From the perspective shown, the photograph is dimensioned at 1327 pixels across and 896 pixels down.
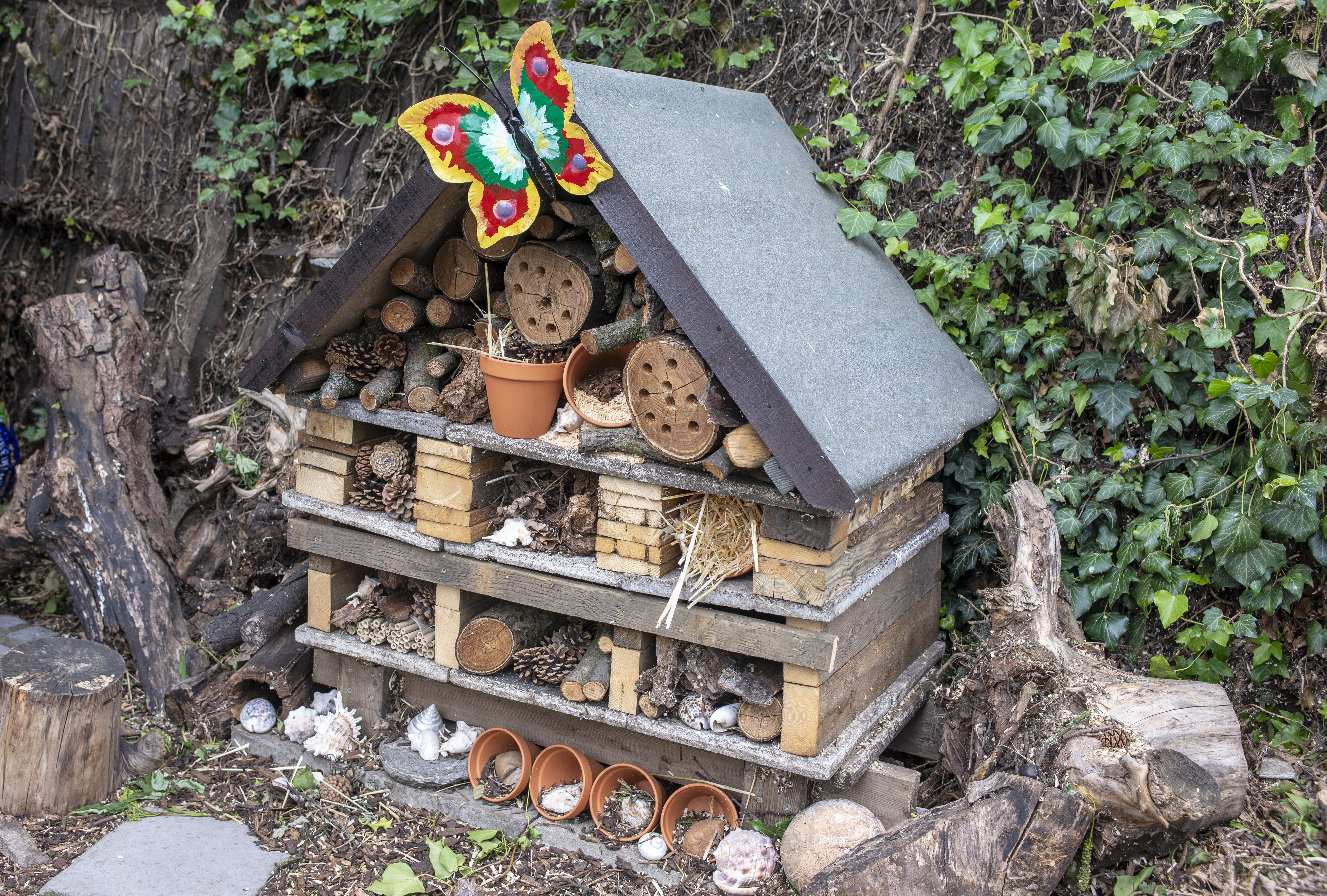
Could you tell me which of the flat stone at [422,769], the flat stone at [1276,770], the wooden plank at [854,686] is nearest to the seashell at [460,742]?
the flat stone at [422,769]

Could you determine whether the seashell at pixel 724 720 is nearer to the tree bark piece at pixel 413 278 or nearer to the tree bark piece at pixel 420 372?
the tree bark piece at pixel 420 372

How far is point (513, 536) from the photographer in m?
3.68

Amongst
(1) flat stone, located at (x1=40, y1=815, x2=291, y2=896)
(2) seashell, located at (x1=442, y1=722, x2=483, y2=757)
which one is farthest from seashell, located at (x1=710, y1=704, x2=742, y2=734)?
(1) flat stone, located at (x1=40, y1=815, x2=291, y2=896)

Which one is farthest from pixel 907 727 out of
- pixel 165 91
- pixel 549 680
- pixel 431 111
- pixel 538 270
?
pixel 165 91

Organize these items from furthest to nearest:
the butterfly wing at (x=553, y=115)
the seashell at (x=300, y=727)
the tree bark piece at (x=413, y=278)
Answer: the seashell at (x=300, y=727) < the tree bark piece at (x=413, y=278) < the butterfly wing at (x=553, y=115)

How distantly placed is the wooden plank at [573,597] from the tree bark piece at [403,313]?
85cm

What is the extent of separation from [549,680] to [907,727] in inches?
61.1

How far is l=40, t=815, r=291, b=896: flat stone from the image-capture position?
3322 millimetres

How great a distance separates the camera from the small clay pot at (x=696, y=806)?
3.55m

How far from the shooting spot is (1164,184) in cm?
393

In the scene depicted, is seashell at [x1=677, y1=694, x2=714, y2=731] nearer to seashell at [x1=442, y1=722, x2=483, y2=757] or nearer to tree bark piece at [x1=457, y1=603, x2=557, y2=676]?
tree bark piece at [x1=457, y1=603, x2=557, y2=676]

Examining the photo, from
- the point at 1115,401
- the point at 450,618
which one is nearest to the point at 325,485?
the point at 450,618

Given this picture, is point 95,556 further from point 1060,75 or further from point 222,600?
point 1060,75

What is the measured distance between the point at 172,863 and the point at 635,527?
2.03m
